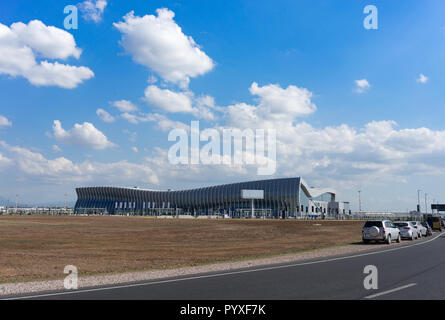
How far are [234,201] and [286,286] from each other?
4987 inches

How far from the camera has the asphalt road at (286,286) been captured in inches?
390

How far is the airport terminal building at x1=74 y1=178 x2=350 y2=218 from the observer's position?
420 ft

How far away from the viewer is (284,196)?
421 ft

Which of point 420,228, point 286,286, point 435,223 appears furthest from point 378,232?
point 435,223

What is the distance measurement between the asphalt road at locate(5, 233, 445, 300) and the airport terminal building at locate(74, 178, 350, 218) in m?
105

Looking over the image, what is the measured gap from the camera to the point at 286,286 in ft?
36.7

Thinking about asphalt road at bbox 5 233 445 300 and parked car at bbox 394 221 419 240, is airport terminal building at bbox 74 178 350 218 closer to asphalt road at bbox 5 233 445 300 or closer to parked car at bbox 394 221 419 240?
parked car at bbox 394 221 419 240

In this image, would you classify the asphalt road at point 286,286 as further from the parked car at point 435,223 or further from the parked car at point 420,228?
the parked car at point 435,223

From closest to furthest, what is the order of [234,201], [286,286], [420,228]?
[286,286], [420,228], [234,201]

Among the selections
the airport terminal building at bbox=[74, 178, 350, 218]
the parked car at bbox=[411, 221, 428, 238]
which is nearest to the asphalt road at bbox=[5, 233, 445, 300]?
the parked car at bbox=[411, 221, 428, 238]

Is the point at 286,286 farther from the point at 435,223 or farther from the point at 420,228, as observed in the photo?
the point at 435,223
